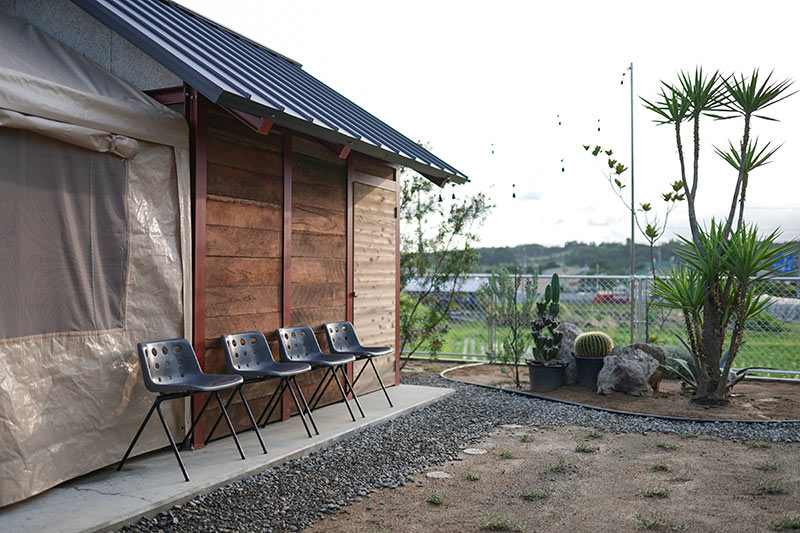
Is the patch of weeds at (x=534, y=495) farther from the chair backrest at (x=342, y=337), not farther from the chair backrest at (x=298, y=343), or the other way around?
the chair backrest at (x=342, y=337)

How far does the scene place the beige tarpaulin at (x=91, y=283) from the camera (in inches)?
135

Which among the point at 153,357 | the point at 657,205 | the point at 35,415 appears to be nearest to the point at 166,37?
the point at 153,357

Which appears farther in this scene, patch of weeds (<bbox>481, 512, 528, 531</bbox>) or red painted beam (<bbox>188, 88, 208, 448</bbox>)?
red painted beam (<bbox>188, 88, 208, 448</bbox>)

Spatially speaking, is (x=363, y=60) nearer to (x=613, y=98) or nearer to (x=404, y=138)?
(x=404, y=138)

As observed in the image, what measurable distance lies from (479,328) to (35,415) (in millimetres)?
7750

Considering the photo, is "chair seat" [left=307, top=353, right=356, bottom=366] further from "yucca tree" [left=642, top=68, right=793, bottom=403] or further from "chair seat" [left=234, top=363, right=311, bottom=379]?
"yucca tree" [left=642, top=68, right=793, bottom=403]

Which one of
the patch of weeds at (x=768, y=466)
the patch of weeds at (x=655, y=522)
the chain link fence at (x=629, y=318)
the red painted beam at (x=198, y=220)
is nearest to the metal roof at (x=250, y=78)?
the red painted beam at (x=198, y=220)

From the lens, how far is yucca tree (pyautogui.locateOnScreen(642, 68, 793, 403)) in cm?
649

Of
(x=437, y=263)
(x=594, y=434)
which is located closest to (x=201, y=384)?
(x=594, y=434)

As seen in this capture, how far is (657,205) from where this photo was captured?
340 inches

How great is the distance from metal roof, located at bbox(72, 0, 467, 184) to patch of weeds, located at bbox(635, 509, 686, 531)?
11.0 feet

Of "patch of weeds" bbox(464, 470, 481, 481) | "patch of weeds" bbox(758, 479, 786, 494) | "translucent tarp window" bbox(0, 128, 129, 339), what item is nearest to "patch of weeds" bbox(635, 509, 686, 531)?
"patch of weeds" bbox(758, 479, 786, 494)

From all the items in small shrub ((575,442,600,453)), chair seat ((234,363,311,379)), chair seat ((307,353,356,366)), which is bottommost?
small shrub ((575,442,600,453))

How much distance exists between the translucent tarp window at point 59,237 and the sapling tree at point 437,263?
595 cm
